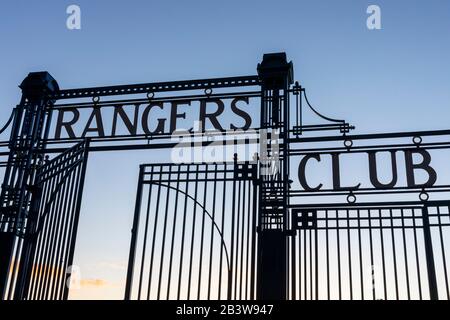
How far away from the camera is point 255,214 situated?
6.46 meters

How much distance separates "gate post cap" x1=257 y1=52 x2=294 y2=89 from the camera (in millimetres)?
7539

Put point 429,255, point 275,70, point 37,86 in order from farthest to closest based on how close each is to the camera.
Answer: point 37,86
point 275,70
point 429,255

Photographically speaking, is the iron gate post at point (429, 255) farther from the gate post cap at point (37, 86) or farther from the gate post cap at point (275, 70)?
the gate post cap at point (37, 86)

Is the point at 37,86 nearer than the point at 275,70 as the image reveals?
No

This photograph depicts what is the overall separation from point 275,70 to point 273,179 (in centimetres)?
185

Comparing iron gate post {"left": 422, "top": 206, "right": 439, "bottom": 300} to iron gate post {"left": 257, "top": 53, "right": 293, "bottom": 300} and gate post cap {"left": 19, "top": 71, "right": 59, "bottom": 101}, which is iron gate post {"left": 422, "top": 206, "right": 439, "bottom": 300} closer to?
iron gate post {"left": 257, "top": 53, "right": 293, "bottom": 300}

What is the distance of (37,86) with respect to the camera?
851 cm

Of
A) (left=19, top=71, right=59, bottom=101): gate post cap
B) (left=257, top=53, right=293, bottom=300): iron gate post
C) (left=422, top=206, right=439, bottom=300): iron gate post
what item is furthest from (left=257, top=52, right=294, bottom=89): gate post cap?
(left=19, top=71, right=59, bottom=101): gate post cap

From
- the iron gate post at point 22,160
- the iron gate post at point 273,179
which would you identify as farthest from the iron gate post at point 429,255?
the iron gate post at point 22,160

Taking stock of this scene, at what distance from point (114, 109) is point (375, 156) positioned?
449 centimetres

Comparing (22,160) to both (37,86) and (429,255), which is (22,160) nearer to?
(37,86)

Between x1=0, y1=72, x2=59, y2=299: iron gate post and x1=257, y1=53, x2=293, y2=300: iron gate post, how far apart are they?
11.9ft

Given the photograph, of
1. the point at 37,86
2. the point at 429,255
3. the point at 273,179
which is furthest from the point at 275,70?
the point at 37,86
